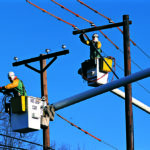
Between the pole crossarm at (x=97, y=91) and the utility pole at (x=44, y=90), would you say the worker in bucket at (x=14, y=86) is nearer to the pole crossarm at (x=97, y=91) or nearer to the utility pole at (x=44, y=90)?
the utility pole at (x=44, y=90)

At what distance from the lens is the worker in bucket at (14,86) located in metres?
19.7

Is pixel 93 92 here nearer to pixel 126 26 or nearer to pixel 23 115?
pixel 23 115

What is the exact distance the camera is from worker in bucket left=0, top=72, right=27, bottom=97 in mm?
19672

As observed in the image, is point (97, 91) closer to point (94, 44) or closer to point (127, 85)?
point (127, 85)

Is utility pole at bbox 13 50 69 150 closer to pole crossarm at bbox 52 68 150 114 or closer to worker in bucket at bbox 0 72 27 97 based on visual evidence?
worker in bucket at bbox 0 72 27 97

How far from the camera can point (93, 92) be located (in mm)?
16125

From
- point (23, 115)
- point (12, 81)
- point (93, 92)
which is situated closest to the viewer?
point (93, 92)

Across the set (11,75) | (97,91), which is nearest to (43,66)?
(11,75)

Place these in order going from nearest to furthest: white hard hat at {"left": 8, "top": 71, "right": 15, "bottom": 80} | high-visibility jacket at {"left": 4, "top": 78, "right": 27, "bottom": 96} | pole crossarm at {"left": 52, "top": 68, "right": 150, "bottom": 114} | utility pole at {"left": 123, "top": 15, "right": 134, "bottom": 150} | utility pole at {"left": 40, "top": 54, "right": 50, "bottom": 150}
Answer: pole crossarm at {"left": 52, "top": 68, "right": 150, "bottom": 114} < high-visibility jacket at {"left": 4, "top": 78, "right": 27, "bottom": 96} < white hard hat at {"left": 8, "top": 71, "right": 15, "bottom": 80} < utility pole at {"left": 123, "top": 15, "right": 134, "bottom": 150} < utility pole at {"left": 40, "top": 54, "right": 50, "bottom": 150}

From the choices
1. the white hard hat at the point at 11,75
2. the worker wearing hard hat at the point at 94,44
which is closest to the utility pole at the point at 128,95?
the worker wearing hard hat at the point at 94,44

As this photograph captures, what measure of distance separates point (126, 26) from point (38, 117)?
22.8 feet

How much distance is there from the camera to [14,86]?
64.4 ft

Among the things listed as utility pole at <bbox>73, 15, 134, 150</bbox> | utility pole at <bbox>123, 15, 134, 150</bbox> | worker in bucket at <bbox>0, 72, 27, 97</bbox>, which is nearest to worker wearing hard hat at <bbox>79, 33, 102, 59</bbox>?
utility pole at <bbox>73, 15, 134, 150</bbox>

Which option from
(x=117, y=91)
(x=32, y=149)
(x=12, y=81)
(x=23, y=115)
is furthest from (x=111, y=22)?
(x=32, y=149)
